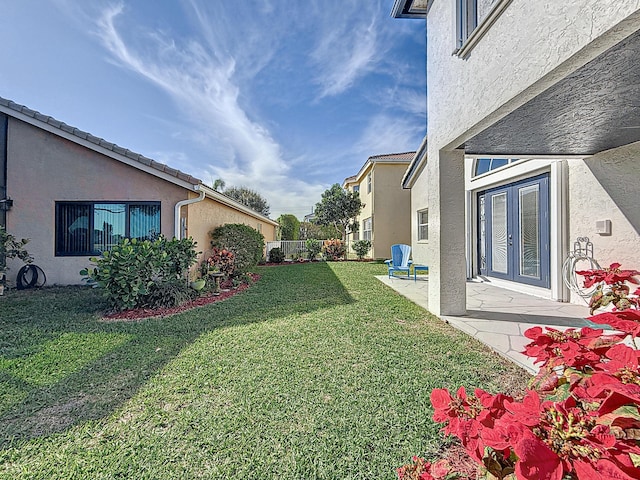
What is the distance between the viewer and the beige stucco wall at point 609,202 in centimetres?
550

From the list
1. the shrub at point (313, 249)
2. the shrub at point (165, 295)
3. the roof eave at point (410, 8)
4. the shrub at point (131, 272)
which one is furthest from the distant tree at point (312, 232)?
the roof eave at point (410, 8)

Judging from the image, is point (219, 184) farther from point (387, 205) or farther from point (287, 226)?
point (387, 205)

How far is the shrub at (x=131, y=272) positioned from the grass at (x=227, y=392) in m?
0.67

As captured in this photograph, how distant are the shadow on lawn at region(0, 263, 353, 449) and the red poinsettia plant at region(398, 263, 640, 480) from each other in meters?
3.40

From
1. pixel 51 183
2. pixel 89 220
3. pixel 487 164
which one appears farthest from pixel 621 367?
pixel 51 183

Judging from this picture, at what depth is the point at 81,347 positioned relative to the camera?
4703 millimetres

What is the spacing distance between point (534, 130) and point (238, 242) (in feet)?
31.5

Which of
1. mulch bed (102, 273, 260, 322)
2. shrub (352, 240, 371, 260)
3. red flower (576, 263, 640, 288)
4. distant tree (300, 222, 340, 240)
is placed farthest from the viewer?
distant tree (300, 222, 340, 240)

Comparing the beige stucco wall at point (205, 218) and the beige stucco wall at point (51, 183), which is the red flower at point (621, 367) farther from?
the beige stucco wall at point (51, 183)

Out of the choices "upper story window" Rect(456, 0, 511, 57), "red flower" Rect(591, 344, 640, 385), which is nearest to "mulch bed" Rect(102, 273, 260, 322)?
"red flower" Rect(591, 344, 640, 385)

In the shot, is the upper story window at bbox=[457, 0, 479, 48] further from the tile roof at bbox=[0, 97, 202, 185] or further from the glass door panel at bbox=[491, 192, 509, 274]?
the tile roof at bbox=[0, 97, 202, 185]

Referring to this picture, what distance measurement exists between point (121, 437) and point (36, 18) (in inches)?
463

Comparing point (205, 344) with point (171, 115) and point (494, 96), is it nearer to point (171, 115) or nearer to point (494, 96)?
point (494, 96)

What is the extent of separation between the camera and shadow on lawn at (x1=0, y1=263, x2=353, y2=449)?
122 inches
